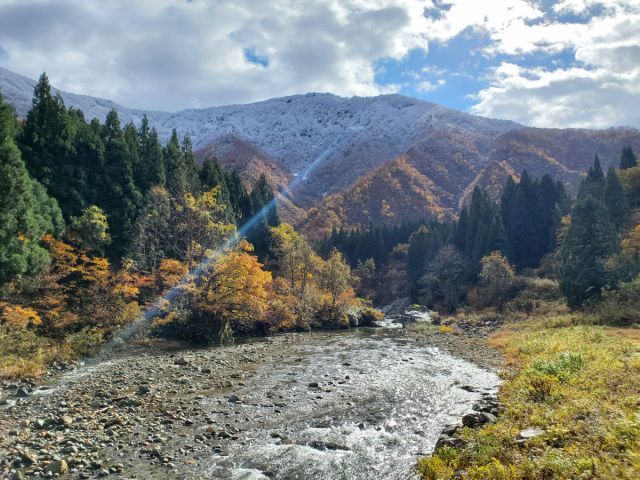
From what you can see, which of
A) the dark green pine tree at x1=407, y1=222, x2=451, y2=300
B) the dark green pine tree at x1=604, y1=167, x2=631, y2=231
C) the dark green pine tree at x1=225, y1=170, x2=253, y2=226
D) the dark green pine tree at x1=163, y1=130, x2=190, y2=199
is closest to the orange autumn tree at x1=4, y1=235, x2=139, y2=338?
the dark green pine tree at x1=163, y1=130, x2=190, y2=199

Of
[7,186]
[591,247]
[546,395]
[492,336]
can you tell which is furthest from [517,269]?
[7,186]

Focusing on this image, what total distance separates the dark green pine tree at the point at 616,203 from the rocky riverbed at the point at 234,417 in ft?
171

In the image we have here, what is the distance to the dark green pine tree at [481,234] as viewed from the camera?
2692 inches

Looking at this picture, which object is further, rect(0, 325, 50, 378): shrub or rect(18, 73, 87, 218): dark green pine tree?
rect(18, 73, 87, 218): dark green pine tree

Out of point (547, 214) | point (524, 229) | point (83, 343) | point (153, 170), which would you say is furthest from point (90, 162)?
point (547, 214)

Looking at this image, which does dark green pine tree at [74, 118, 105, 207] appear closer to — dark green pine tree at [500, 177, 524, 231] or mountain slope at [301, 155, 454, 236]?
dark green pine tree at [500, 177, 524, 231]

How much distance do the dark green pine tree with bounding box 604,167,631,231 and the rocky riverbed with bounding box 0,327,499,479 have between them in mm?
52262

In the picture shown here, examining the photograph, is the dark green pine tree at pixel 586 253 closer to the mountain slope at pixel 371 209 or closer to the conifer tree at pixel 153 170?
the conifer tree at pixel 153 170

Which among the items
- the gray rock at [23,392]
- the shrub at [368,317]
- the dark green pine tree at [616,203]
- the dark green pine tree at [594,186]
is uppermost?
the dark green pine tree at [594,186]

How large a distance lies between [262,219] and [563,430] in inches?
2107

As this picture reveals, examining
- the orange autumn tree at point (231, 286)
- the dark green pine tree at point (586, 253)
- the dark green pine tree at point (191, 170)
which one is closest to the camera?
the orange autumn tree at point (231, 286)

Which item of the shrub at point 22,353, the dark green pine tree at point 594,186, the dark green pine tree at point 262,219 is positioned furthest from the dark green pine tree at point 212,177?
the dark green pine tree at point 594,186

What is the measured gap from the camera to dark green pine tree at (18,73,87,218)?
32219 mm

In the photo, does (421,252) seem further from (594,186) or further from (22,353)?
(22,353)
